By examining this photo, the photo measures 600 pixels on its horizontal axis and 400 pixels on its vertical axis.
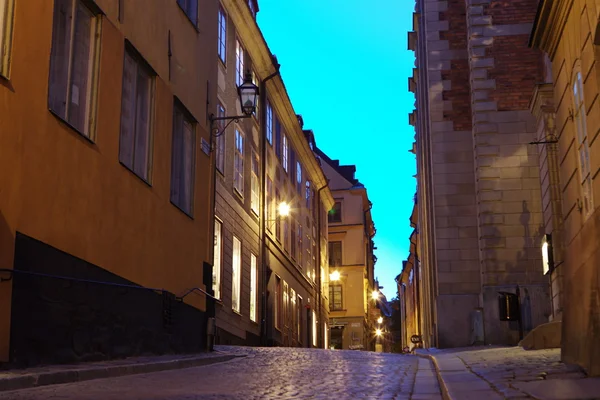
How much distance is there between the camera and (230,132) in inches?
985

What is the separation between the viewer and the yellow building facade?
8.84m

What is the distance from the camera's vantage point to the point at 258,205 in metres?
29.5

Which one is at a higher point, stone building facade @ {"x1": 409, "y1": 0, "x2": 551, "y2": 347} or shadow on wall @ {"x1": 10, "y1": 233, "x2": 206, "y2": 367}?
stone building facade @ {"x1": 409, "y1": 0, "x2": 551, "y2": 347}

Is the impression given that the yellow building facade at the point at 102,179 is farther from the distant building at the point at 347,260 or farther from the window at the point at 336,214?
the window at the point at 336,214

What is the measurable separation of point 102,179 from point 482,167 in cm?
1605

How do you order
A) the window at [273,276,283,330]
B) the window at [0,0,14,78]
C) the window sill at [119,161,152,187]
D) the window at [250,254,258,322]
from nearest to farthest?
1. the window at [0,0,14,78]
2. the window sill at [119,161,152,187]
3. the window at [250,254,258,322]
4. the window at [273,276,283,330]

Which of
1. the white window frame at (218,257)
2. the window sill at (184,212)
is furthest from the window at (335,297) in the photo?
the window sill at (184,212)

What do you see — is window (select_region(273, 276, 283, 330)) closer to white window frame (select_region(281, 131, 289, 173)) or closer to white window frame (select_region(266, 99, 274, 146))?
white window frame (select_region(281, 131, 289, 173))

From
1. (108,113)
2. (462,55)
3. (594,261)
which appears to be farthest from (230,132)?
(594,261)

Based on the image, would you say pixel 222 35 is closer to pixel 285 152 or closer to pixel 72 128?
pixel 285 152

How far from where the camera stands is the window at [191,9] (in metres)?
15.4

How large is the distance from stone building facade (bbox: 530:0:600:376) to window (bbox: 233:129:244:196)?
14766 millimetres

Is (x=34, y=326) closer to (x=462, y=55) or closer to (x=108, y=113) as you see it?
(x=108, y=113)

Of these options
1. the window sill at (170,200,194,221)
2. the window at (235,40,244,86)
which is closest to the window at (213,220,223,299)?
the window at (235,40,244,86)
